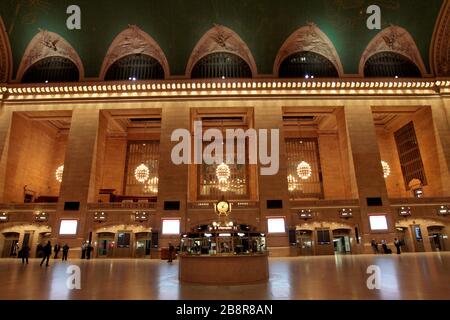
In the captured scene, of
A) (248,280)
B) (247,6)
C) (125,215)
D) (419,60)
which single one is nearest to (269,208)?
(125,215)

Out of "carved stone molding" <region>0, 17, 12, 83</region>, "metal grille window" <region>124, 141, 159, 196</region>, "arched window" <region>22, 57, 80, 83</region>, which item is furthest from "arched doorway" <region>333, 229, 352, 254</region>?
"carved stone molding" <region>0, 17, 12, 83</region>

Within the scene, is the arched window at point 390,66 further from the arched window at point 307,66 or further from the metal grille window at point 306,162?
the metal grille window at point 306,162

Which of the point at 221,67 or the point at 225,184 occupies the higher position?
the point at 221,67

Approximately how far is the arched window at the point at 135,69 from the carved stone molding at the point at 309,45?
27.9 ft

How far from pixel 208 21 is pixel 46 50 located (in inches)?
460

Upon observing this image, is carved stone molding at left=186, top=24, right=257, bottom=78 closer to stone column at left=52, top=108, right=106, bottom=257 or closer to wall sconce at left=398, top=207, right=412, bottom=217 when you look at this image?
stone column at left=52, top=108, right=106, bottom=257

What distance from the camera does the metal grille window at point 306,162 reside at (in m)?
23.1

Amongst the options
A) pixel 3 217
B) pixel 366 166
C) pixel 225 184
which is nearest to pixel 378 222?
pixel 366 166

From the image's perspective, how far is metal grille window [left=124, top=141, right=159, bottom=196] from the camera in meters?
23.1

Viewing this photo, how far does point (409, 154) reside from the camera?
2184 cm

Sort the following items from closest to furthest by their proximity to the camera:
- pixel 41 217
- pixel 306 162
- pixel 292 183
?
pixel 41 217 < pixel 306 162 < pixel 292 183

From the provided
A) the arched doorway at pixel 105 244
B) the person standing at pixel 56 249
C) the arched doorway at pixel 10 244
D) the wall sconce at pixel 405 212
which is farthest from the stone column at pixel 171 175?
the wall sconce at pixel 405 212

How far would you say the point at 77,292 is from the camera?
4875 millimetres

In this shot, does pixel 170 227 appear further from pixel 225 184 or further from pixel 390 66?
pixel 390 66
